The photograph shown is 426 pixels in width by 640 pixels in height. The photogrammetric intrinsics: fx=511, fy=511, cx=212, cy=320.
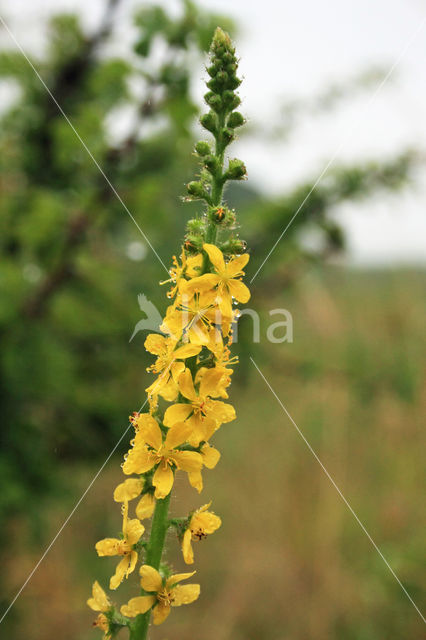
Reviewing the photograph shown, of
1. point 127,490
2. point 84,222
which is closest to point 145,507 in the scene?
point 127,490

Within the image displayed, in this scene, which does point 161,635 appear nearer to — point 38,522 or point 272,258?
point 38,522

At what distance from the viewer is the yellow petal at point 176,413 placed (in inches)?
51.8

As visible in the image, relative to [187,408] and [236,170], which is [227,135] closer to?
[236,170]

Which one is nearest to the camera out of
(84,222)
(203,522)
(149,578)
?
(149,578)

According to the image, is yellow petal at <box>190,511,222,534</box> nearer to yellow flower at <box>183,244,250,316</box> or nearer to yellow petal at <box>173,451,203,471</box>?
yellow petal at <box>173,451,203,471</box>

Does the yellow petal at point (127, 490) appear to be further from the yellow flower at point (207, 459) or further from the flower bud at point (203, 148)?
the flower bud at point (203, 148)

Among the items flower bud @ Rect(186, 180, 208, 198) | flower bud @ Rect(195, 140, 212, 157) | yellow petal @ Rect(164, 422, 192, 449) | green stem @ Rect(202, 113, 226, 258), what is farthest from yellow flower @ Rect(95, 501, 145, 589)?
flower bud @ Rect(195, 140, 212, 157)

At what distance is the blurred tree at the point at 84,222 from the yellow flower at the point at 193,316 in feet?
6.67

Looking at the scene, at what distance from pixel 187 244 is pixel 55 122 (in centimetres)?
Answer: 309

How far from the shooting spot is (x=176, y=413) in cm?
132

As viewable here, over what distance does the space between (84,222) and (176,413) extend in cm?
232

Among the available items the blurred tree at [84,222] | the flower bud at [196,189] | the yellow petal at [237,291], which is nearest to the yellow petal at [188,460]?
the yellow petal at [237,291]

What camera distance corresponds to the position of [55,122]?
3986mm

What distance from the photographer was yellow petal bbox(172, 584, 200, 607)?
1.37 meters
